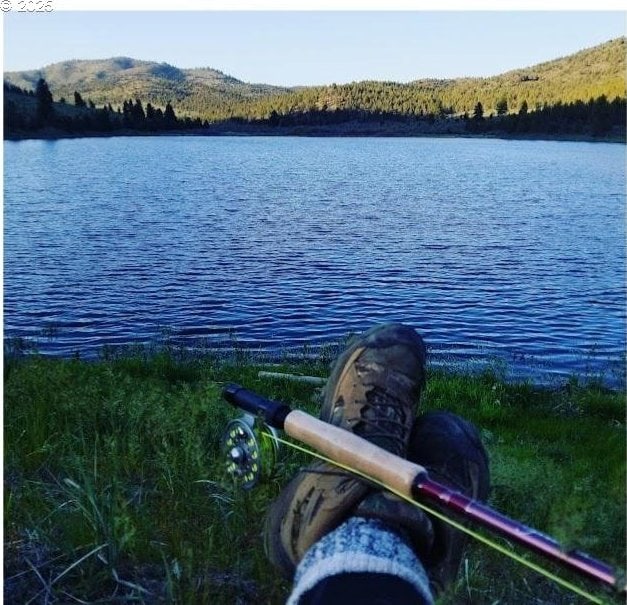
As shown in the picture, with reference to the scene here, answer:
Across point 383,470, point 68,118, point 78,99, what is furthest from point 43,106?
point 383,470

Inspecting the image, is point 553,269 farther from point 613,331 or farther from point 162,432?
point 162,432

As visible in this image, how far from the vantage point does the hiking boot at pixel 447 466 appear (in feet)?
7.88

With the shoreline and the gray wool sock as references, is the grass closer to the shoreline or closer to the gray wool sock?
the gray wool sock

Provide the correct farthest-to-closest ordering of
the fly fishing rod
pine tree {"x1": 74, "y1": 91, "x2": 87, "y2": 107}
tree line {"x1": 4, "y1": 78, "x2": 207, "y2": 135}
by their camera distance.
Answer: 1. pine tree {"x1": 74, "y1": 91, "x2": 87, "y2": 107}
2. tree line {"x1": 4, "y1": 78, "x2": 207, "y2": 135}
3. the fly fishing rod

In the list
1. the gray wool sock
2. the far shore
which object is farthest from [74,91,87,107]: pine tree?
the gray wool sock

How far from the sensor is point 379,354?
3.39 m

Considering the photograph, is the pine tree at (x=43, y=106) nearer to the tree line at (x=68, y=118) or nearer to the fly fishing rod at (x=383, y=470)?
the tree line at (x=68, y=118)

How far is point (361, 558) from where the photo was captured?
2.06 m

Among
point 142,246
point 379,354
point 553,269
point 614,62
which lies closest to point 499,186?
point 553,269

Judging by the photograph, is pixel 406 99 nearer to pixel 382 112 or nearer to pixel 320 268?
pixel 382 112

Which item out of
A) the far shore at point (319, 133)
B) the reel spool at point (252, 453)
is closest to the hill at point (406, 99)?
the far shore at point (319, 133)

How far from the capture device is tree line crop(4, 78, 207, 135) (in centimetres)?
9494

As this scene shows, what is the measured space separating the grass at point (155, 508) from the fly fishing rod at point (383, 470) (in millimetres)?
75

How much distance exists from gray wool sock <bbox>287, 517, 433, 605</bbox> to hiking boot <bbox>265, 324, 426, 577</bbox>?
14cm
